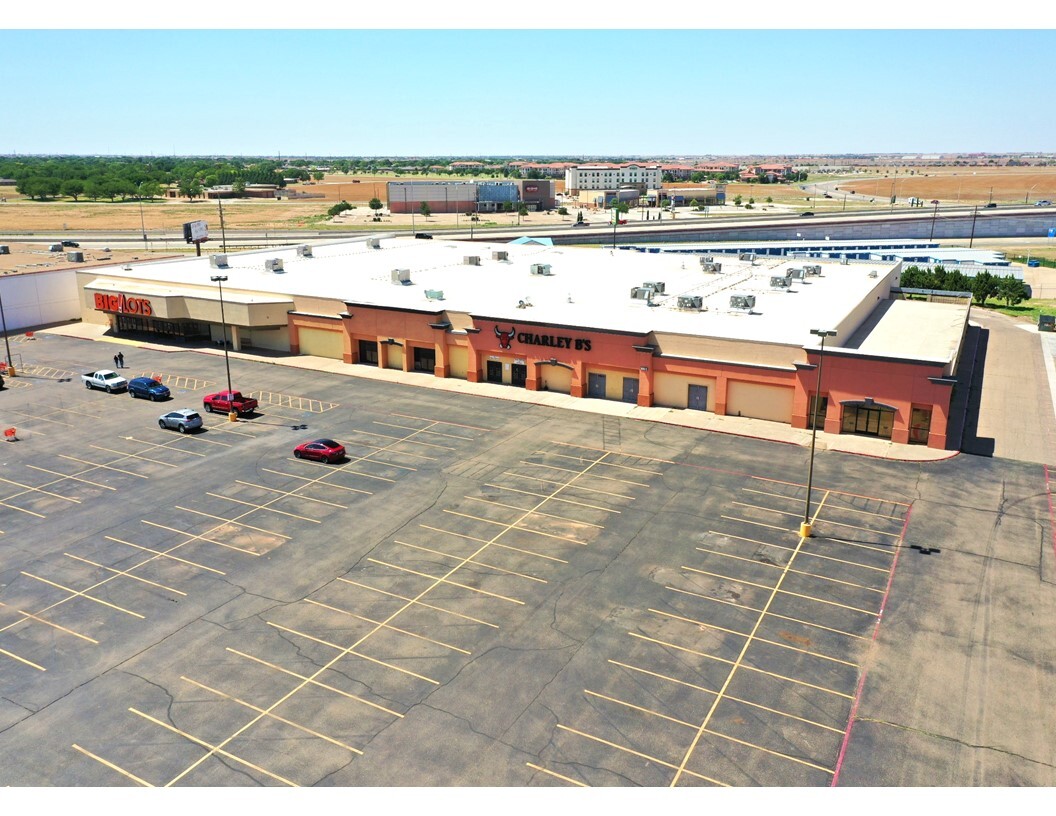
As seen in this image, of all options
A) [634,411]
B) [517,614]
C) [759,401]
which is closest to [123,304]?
[634,411]

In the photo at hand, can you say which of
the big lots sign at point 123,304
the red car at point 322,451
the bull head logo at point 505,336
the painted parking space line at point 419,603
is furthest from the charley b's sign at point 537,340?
the big lots sign at point 123,304

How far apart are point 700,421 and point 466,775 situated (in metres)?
35.6

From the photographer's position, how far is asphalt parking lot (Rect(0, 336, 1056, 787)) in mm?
24109

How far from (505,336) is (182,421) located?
23525mm

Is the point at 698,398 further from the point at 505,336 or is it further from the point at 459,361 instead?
the point at 459,361

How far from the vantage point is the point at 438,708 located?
1025 inches

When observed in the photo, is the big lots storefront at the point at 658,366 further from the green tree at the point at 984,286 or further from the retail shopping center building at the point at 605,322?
the green tree at the point at 984,286

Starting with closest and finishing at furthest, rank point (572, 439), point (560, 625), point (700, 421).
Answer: point (560, 625), point (572, 439), point (700, 421)

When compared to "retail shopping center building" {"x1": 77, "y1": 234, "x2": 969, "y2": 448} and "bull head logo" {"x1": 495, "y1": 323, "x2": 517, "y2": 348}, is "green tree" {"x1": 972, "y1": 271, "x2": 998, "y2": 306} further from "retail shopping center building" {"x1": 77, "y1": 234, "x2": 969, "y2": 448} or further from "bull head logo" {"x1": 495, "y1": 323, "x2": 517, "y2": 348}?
"bull head logo" {"x1": 495, "y1": 323, "x2": 517, "y2": 348}

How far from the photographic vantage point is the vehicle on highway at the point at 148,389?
59.3m

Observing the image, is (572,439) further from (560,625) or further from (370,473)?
(560,625)

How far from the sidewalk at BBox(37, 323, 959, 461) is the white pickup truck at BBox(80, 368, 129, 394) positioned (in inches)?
479

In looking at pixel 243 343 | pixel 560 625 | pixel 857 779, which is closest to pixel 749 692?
pixel 857 779

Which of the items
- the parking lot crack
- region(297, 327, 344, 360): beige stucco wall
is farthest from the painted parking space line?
region(297, 327, 344, 360): beige stucco wall
